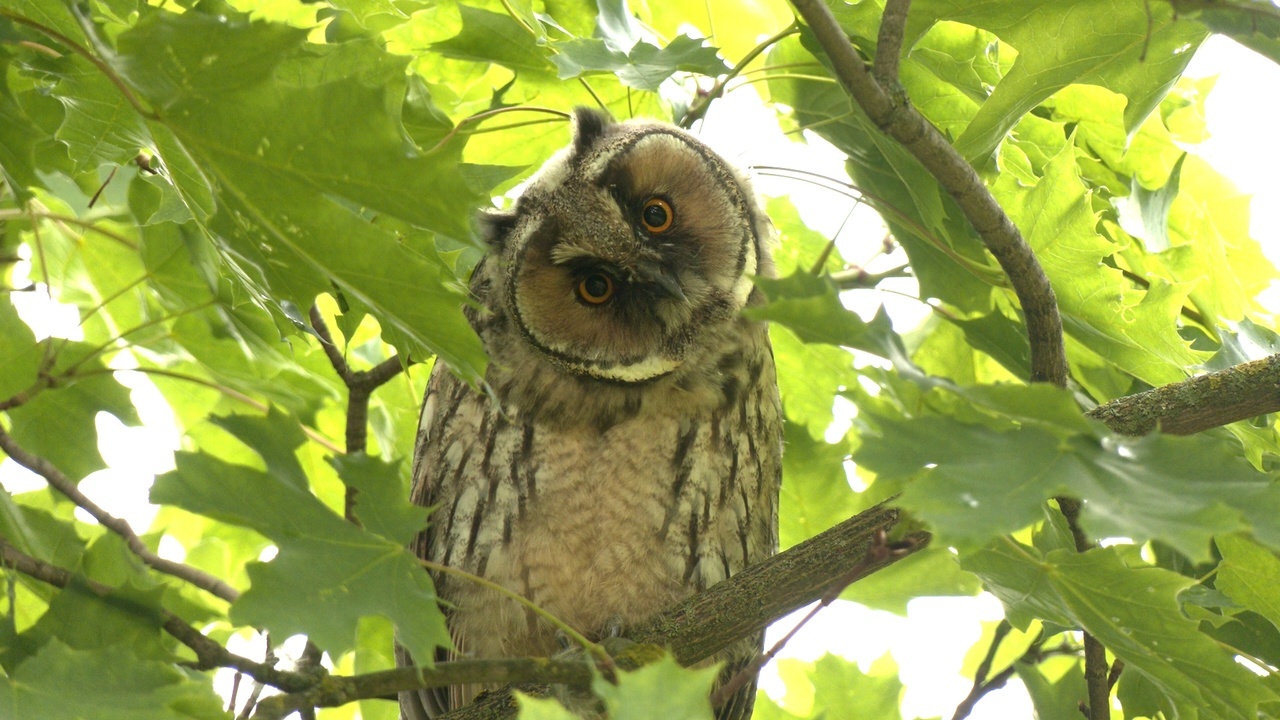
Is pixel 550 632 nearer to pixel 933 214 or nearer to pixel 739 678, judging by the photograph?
pixel 739 678

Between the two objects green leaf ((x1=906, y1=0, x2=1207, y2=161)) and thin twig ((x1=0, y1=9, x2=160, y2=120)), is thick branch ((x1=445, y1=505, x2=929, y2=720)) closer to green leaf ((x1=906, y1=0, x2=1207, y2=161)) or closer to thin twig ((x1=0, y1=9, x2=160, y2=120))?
green leaf ((x1=906, y1=0, x2=1207, y2=161))

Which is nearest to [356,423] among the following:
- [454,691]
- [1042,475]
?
[454,691]

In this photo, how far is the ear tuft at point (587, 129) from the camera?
8.77 ft

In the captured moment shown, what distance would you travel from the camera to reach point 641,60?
77.6 inches

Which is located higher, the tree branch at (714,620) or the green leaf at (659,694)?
the tree branch at (714,620)

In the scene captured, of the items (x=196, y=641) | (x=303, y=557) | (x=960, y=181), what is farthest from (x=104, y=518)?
(x=960, y=181)

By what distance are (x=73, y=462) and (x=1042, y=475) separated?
6.54ft

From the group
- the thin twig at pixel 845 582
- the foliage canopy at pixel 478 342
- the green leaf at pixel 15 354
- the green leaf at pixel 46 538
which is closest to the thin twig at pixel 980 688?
Result: the foliage canopy at pixel 478 342

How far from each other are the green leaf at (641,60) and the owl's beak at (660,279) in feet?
1.98

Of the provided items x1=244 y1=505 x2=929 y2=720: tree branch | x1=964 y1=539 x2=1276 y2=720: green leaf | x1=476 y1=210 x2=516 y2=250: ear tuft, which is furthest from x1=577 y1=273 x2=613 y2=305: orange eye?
x1=964 y1=539 x2=1276 y2=720: green leaf

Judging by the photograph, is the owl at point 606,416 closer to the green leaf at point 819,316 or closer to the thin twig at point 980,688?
the thin twig at point 980,688

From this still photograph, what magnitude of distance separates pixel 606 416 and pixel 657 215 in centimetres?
48

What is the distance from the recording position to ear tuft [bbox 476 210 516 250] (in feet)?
8.86

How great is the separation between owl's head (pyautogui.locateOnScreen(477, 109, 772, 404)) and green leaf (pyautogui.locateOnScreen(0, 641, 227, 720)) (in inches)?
50.4
